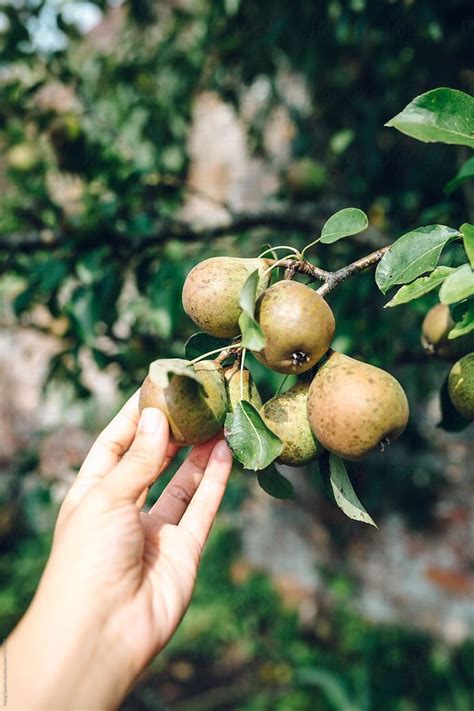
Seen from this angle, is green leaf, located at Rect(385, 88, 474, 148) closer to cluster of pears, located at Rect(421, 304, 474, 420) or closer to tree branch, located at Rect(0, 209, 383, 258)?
cluster of pears, located at Rect(421, 304, 474, 420)

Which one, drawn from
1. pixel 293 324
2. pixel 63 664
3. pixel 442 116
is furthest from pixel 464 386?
pixel 63 664

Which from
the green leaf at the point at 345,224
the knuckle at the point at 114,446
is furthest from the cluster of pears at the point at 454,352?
the knuckle at the point at 114,446

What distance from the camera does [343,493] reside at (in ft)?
3.78

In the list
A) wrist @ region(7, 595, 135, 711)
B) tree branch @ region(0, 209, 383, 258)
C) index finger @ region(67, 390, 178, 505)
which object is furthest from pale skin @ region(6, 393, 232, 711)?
tree branch @ region(0, 209, 383, 258)

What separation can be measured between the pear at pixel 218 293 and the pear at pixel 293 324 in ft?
0.18

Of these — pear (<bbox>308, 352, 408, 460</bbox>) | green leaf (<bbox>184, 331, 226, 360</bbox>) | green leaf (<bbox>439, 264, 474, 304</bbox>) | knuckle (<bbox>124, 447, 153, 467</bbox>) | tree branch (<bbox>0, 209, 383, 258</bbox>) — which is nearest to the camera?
green leaf (<bbox>439, 264, 474, 304</bbox>)

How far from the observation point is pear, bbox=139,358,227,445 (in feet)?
3.61

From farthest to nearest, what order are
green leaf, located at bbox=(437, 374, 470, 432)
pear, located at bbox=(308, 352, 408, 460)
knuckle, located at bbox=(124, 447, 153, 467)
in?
green leaf, located at bbox=(437, 374, 470, 432)
knuckle, located at bbox=(124, 447, 153, 467)
pear, located at bbox=(308, 352, 408, 460)

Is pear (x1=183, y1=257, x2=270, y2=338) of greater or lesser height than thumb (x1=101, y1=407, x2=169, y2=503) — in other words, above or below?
above

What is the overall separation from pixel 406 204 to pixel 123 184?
4.02ft

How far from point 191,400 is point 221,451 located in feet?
1.01

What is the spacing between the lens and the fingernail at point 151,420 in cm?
112

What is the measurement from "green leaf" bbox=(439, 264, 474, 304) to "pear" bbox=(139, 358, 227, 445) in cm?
47

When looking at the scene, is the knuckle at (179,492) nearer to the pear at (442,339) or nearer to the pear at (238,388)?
the pear at (238,388)
